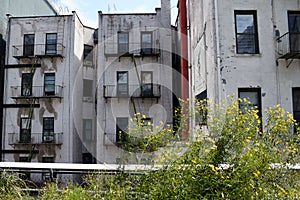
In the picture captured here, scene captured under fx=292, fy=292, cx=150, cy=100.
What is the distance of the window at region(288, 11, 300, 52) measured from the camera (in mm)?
Answer: 8969

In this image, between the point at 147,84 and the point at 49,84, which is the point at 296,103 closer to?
the point at 147,84

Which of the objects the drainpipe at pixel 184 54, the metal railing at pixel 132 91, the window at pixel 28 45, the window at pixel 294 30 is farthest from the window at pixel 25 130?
the window at pixel 294 30

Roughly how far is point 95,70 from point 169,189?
52.4 ft

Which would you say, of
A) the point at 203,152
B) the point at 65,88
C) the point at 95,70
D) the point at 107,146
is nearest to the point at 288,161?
the point at 203,152

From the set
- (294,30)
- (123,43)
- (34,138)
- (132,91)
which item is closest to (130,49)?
(123,43)

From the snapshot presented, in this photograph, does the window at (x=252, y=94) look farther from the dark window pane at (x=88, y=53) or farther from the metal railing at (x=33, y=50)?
the dark window pane at (x=88, y=53)

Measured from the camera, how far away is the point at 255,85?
888cm

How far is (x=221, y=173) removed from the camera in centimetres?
339

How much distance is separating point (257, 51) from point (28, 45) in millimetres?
13428

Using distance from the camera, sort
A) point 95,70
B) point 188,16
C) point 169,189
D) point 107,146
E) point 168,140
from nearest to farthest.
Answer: point 169,189
point 168,140
point 188,16
point 107,146
point 95,70

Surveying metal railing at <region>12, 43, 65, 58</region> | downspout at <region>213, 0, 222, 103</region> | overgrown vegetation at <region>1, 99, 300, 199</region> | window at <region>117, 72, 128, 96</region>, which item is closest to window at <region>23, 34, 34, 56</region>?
metal railing at <region>12, 43, 65, 58</region>

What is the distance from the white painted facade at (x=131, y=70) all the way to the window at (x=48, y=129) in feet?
8.77

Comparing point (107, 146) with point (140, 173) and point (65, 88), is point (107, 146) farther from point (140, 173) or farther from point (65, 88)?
point (140, 173)

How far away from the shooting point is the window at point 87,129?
1779 centimetres
